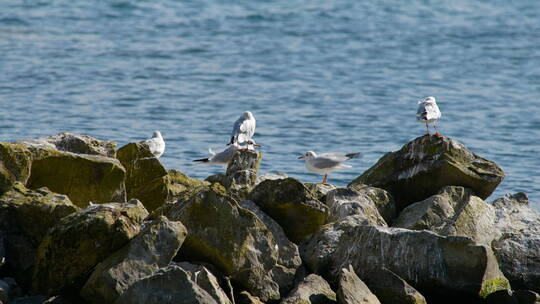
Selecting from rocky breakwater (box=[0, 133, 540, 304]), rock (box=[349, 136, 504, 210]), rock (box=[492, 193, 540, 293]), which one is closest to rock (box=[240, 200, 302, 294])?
rocky breakwater (box=[0, 133, 540, 304])

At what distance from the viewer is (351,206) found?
9328 millimetres

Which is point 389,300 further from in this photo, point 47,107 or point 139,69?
point 139,69

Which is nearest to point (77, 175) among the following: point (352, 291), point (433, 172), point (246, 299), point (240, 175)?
point (240, 175)

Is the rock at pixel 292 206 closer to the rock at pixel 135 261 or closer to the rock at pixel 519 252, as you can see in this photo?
the rock at pixel 135 261

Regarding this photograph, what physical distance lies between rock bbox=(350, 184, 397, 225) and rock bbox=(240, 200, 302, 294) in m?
1.45

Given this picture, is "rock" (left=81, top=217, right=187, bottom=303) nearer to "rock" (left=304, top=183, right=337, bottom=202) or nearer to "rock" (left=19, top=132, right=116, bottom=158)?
"rock" (left=19, top=132, right=116, bottom=158)

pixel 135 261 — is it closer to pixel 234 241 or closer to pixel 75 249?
pixel 75 249

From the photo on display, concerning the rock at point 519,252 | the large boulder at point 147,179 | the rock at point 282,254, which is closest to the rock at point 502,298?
the rock at point 519,252

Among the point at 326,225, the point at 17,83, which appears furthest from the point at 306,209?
the point at 17,83

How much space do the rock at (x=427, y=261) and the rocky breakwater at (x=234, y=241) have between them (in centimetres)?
1

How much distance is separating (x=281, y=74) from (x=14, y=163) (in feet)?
51.7

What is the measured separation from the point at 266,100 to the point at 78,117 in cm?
432

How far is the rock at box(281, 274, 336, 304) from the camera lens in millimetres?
7719

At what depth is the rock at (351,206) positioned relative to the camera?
9266 millimetres
